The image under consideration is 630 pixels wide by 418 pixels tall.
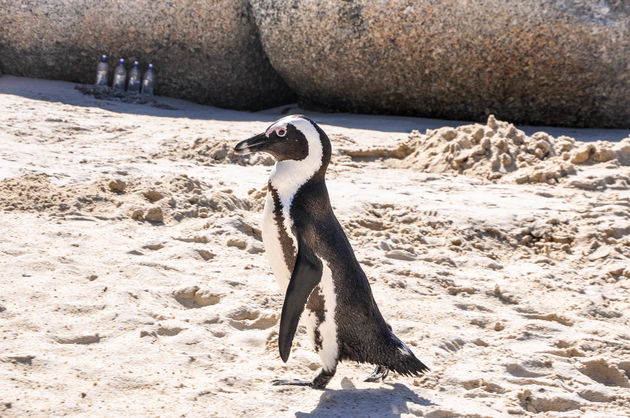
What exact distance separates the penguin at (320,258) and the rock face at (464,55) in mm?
5534

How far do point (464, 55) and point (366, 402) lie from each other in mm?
5878

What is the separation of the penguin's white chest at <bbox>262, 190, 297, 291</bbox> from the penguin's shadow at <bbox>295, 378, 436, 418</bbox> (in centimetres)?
41

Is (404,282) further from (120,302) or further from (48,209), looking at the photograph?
(48,209)

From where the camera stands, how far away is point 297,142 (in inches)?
101

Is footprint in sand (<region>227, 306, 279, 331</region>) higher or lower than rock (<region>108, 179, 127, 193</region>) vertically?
lower

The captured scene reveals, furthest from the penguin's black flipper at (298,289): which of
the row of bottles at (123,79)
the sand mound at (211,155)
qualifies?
the row of bottles at (123,79)

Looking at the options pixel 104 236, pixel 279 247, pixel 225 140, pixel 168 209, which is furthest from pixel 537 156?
pixel 279 247

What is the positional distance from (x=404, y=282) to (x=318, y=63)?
16.9 feet

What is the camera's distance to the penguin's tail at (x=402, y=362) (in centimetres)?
256

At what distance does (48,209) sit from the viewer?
4129 millimetres

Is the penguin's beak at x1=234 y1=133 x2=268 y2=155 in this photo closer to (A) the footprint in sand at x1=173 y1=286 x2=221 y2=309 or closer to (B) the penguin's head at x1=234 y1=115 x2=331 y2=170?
(B) the penguin's head at x1=234 y1=115 x2=331 y2=170

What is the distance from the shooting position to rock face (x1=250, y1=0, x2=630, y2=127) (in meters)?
7.48

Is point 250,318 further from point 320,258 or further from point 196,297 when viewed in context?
point 320,258

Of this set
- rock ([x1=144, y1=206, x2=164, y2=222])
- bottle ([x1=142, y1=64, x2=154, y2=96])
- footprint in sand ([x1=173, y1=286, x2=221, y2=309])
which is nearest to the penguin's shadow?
footprint in sand ([x1=173, y1=286, x2=221, y2=309])
